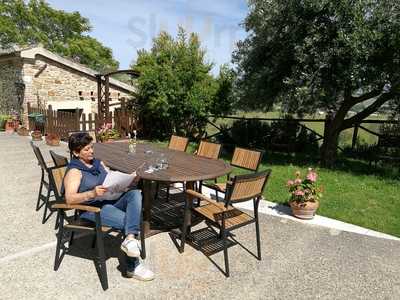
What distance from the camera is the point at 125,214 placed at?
2963mm

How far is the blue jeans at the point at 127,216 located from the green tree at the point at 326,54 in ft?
15.9

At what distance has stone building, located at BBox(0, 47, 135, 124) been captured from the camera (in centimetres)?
1264

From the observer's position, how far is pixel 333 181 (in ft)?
20.9

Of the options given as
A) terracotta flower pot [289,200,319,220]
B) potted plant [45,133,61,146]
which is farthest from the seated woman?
potted plant [45,133,61,146]

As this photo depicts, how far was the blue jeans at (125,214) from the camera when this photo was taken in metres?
2.86

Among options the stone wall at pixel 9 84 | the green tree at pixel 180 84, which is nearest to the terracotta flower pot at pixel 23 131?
the stone wall at pixel 9 84

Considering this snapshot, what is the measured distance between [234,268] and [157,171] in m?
1.32

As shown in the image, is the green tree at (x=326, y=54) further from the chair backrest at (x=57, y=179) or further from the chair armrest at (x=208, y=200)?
the chair backrest at (x=57, y=179)

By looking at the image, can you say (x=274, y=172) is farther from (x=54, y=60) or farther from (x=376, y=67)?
(x=54, y=60)

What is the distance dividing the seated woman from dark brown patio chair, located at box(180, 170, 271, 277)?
0.63 m

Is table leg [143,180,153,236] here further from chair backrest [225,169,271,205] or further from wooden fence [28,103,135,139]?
wooden fence [28,103,135,139]

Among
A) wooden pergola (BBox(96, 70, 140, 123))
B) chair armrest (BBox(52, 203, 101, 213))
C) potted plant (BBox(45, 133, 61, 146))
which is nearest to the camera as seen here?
chair armrest (BBox(52, 203, 101, 213))

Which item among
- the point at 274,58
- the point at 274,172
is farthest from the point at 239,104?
the point at 274,172

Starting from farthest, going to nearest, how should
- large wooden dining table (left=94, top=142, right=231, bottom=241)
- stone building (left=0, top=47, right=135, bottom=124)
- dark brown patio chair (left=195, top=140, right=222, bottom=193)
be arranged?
1. stone building (left=0, top=47, right=135, bottom=124)
2. dark brown patio chair (left=195, top=140, right=222, bottom=193)
3. large wooden dining table (left=94, top=142, right=231, bottom=241)
